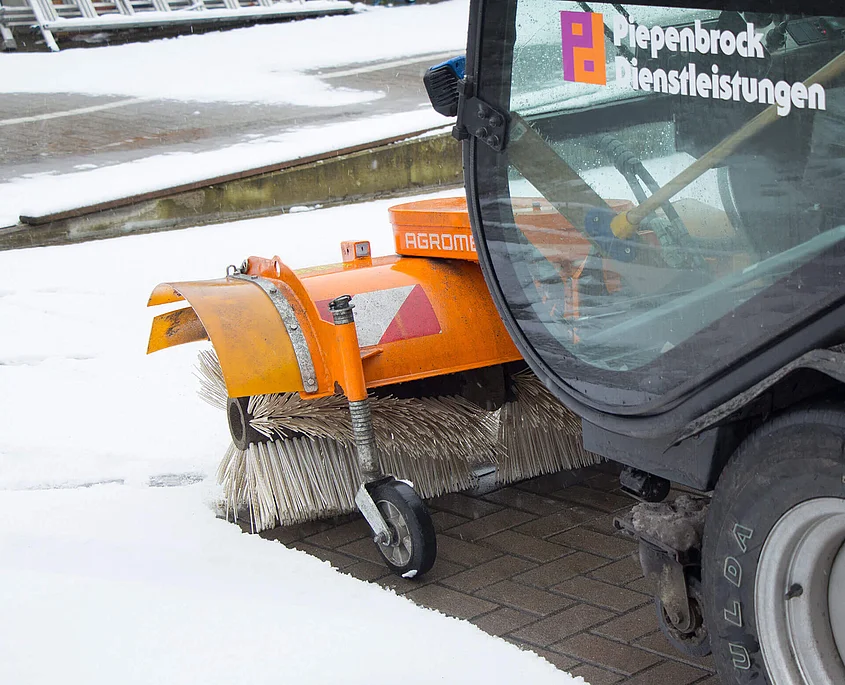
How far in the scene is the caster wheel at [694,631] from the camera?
6.68 feet

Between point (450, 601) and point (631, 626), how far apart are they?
0.45 metres

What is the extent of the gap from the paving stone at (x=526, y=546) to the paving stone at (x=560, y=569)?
36 millimetres

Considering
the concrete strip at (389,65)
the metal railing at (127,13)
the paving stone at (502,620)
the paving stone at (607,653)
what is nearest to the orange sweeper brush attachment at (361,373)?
the paving stone at (502,620)

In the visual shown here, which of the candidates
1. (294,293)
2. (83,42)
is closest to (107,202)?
(294,293)

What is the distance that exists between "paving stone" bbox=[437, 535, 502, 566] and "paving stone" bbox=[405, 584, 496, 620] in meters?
0.16

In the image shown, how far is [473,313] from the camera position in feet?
10.1

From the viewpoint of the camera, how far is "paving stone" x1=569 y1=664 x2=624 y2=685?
2.30m

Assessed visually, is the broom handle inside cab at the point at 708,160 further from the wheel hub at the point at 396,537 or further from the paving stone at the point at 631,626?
the wheel hub at the point at 396,537

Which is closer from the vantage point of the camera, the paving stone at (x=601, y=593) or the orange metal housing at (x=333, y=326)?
the paving stone at (x=601, y=593)

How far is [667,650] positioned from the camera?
2.42 m

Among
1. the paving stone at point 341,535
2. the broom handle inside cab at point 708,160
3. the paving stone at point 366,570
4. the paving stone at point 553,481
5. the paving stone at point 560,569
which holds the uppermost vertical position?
the broom handle inside cab at point 708,160

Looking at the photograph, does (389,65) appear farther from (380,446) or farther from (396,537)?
(396,537)

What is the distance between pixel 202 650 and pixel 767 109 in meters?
1.63

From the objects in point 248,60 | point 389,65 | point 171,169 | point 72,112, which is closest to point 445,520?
point 171,169
